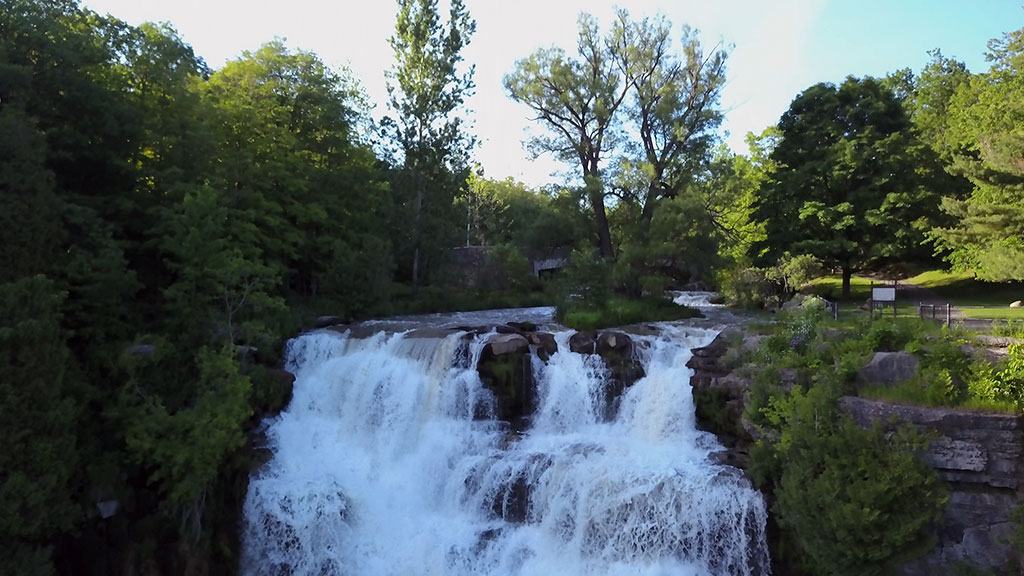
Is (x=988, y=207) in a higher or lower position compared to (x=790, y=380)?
higher

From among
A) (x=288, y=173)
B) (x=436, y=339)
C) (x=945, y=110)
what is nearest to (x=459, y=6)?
(x=288, y=173)

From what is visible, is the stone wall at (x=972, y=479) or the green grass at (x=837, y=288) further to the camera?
the green grass at (x=837, y=288)

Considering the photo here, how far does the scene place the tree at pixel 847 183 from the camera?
20500 millimetres

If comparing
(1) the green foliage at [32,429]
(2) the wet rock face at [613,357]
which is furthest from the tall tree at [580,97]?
(1) the green foliage at [32,429]

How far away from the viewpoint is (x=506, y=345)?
571 inches

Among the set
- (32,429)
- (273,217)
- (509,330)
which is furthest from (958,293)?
(32,429)

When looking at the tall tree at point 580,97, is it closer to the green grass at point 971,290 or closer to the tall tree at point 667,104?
the tall tree at point 667,104

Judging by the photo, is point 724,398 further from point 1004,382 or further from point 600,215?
point 600,215

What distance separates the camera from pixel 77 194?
45.2 ft

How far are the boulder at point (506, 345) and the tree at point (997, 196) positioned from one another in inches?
468

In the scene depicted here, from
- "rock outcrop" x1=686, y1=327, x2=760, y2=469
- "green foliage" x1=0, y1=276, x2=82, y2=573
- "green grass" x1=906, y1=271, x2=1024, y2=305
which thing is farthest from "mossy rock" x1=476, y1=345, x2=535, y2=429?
"green grass" x1=906, y1=271, x2=1024, y2=305

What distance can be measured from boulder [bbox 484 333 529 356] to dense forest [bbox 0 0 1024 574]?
5.04 meters

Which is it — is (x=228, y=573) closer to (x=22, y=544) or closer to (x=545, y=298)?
(x=22, y=544)

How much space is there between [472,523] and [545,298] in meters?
16.9
